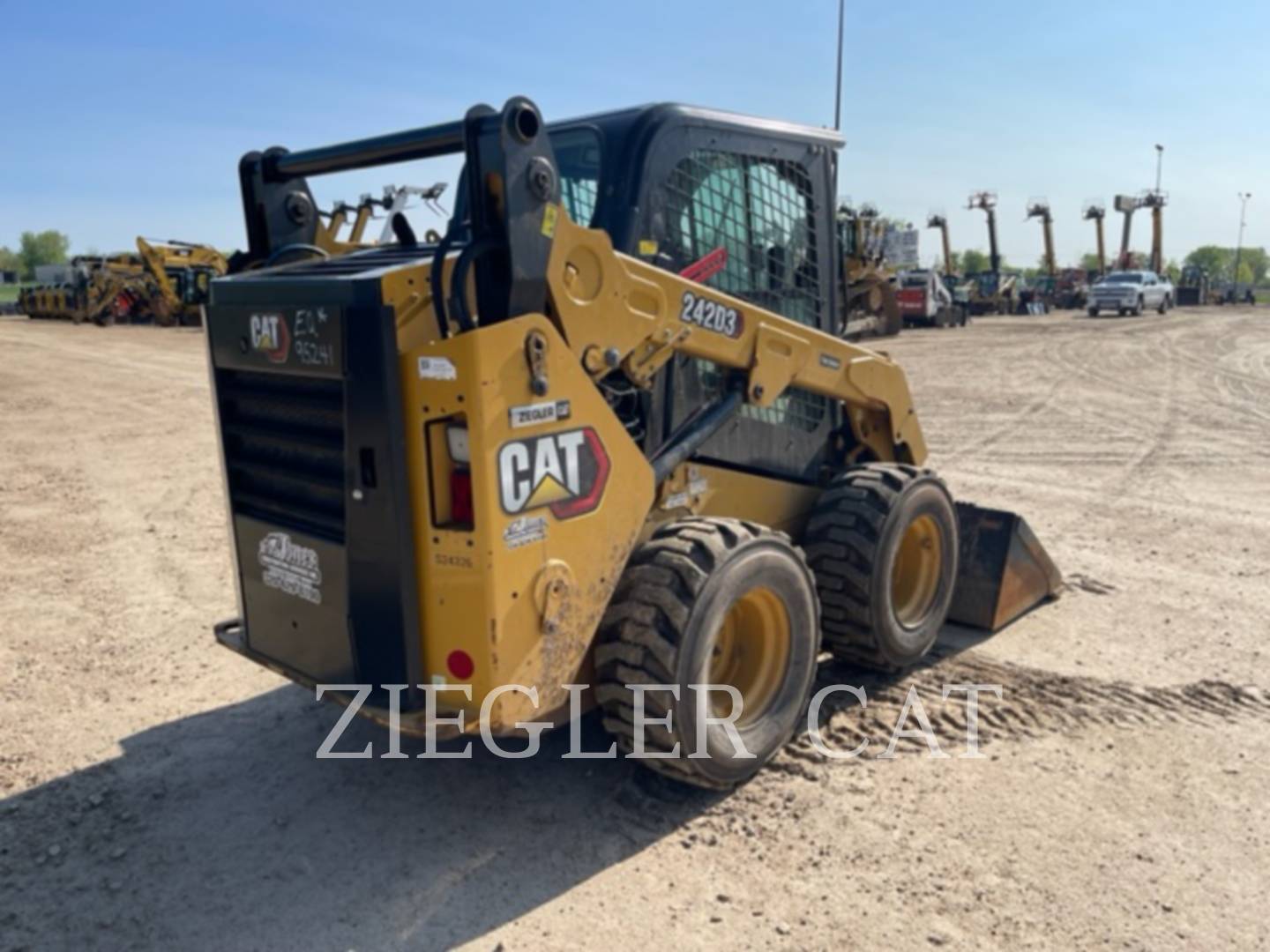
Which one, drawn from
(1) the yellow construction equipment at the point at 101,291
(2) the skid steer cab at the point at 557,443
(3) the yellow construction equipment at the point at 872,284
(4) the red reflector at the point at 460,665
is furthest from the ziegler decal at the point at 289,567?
(1) the yellow construction equipment at the point at 101,291

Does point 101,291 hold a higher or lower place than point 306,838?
higher

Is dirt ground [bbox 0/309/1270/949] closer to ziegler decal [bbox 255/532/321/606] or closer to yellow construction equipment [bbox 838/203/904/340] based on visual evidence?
ziegler decal [bbox 255/532/321/606]

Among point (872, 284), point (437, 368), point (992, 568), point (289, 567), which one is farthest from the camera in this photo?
point (872, 284)

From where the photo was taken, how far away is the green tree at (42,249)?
126000mm

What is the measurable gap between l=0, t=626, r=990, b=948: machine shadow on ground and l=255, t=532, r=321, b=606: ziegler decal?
85 centimetres

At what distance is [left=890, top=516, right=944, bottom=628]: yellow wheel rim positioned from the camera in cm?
504

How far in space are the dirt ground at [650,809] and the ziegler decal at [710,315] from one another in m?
1.73

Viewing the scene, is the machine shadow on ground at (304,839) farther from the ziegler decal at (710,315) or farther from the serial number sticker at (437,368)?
the ziegler decal at (710,315)

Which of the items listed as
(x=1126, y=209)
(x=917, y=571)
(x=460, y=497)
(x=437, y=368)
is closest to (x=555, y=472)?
(x=460, y=497)

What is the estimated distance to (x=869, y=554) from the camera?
4.44 metres

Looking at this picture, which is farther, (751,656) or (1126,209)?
(1126,209)

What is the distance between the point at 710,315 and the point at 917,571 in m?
2.05

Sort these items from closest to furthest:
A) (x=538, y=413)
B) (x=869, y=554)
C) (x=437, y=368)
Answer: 1. (x=437, y=368)
2. (x=538, y=413)
3. (x=869, y=554)

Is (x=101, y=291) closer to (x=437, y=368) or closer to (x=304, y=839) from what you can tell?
(x=304, y=839)
